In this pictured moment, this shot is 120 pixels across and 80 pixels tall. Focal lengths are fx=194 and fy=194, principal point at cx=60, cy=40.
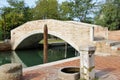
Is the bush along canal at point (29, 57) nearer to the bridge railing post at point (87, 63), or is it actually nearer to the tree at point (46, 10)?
the tree at point (46, 10)

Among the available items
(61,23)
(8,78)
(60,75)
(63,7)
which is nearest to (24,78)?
(8,78)

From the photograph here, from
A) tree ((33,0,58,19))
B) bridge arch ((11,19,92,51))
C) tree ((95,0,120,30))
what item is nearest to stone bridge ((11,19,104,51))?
bridge arch ((11,19,92,51))

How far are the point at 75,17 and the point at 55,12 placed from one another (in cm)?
282

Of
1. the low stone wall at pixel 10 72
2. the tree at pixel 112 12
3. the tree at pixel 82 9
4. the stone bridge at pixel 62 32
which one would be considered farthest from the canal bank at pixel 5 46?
the low stone wall at pixel 10 72

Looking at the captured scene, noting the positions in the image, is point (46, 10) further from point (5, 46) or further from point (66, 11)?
point (5, 46)

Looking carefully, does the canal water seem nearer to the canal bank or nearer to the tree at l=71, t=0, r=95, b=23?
the canal bank

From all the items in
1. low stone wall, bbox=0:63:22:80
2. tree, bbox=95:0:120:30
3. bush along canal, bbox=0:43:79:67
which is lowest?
bush along canal, bbox=0:43:79:67

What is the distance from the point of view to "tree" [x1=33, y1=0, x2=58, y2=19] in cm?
2616

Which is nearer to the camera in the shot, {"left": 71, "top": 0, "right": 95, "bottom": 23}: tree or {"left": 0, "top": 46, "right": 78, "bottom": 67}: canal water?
{"left": 0, "top": 46, "right": 78, "bottom": 67}: canal water

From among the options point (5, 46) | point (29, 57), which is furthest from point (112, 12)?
point (5, 46)

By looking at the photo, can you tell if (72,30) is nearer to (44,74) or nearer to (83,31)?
(83,31)

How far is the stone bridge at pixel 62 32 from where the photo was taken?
35.7 feet

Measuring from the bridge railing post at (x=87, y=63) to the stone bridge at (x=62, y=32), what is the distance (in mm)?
5708

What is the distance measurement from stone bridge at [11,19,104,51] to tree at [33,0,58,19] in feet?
27.9
